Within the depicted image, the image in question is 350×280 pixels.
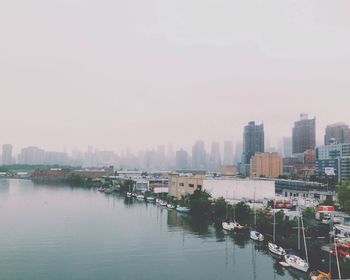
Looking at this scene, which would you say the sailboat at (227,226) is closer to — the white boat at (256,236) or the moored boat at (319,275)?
the white boat at (256,236)

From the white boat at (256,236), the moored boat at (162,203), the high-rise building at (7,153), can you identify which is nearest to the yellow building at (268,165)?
the moored boat at (162,203)

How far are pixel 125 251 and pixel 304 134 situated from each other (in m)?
50.5

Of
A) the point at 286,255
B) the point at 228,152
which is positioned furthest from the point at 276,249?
the point at 228,152

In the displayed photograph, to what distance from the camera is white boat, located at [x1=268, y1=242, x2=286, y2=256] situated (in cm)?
823

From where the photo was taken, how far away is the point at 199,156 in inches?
2808

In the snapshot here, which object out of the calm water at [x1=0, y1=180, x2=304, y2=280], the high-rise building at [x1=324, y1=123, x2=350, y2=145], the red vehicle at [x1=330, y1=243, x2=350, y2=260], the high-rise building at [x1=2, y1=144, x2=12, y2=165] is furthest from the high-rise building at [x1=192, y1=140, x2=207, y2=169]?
the red vehicle at [x1=330, y1=243, x2=350, y2=260]

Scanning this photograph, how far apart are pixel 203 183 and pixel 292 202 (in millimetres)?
3677

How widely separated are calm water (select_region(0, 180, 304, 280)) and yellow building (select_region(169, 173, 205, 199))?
3144 millimetres

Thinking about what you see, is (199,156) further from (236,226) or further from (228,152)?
(236,226)

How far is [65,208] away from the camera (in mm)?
16672

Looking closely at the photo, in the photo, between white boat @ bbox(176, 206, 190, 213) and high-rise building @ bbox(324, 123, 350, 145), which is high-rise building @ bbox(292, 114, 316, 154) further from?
white boat @ bbox(176, 206, 190, 213)

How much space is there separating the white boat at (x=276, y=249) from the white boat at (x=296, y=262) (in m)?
0.51

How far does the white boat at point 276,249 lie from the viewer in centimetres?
823

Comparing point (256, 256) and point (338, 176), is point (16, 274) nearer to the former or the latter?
point (256, 256)
